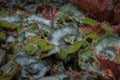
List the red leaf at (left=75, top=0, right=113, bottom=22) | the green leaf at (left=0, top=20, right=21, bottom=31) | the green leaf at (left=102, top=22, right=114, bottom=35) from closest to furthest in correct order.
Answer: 1. the green leaf at (left=102, top=22, right=114, bottom=35)
2. the green leaf at (left=0, top=20, right=21, bottom=31)
3. the red leaf at (left=75, top=0, right=113, bottom=22)

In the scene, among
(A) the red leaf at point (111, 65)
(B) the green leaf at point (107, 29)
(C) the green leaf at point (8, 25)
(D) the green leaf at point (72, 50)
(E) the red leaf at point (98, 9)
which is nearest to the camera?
(A) the red leaf at point (111, 65)

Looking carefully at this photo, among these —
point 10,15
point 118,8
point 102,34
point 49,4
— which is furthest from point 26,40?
point 118,8

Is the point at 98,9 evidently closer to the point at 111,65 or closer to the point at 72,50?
the point at 72,50

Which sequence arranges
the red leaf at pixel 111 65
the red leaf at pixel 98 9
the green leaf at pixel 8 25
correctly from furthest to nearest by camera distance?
the red leaf at pixel 98 9 < the green leaf at pixel 8 25 < the red leaf at pixel 111 65

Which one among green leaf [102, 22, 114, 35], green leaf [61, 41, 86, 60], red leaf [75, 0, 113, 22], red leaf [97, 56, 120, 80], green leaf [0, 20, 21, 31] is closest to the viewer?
red leaf [97, 56, 120, 80]

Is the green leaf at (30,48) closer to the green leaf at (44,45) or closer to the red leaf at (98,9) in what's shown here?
the green leaf at (44,45)

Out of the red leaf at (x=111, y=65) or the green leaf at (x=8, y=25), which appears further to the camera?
the green leaf at (x=8, y=25)

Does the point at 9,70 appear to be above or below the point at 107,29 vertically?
below

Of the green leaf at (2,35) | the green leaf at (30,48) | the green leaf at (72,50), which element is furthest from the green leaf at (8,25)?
the green leaf at (72,50)

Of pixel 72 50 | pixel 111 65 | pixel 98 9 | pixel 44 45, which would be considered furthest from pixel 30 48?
pixel 98 9

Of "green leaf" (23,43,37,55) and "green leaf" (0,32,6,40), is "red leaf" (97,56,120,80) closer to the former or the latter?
"green leaf" (23,43,37,55)

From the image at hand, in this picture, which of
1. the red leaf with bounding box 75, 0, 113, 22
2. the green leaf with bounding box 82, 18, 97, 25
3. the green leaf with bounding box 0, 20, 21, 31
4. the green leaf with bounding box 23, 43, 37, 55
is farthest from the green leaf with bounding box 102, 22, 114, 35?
the green leaf with bounding box 0, 20, 21, 31
